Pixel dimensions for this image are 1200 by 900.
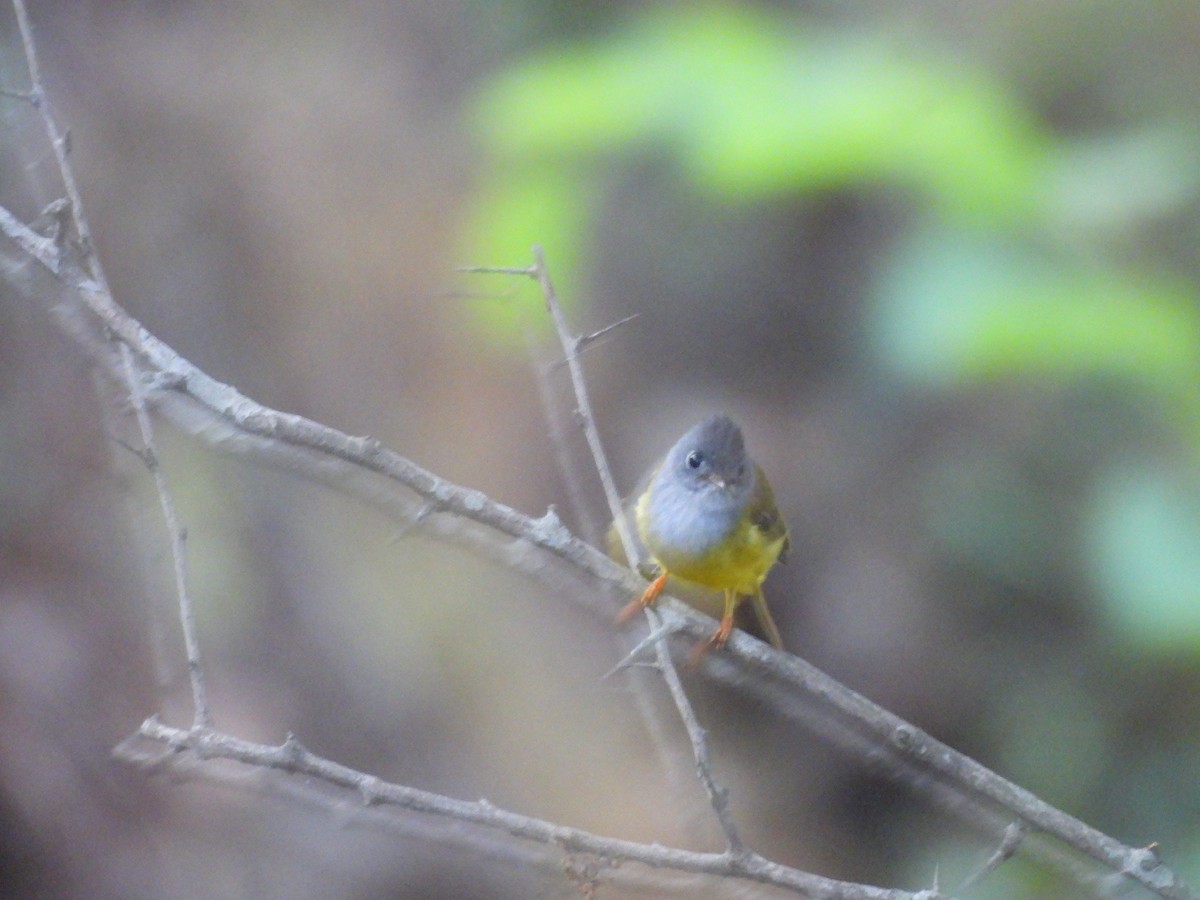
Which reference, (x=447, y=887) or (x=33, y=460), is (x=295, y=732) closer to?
(x=447, y=887)

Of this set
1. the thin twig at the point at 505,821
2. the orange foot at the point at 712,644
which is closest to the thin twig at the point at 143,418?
the thin twig at the point at 505,821

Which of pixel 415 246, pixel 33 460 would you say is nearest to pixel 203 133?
pixel 415 246

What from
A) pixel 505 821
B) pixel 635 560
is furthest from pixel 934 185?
pixel 505 821

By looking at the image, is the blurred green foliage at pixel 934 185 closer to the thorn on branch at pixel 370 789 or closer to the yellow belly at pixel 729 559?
the yellow belly at pixel 729 559

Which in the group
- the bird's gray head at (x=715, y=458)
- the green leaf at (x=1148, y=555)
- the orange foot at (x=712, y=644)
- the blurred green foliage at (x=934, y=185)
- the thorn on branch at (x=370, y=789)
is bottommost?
the thorn on branch at (x=370, y=789)

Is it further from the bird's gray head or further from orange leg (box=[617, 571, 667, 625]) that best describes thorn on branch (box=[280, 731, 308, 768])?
the bird's gray head
